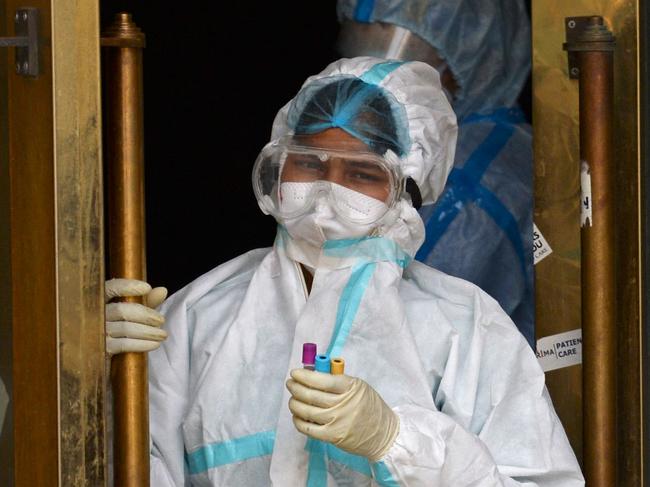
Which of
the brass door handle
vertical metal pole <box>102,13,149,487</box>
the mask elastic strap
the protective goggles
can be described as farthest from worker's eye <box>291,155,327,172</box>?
the brass door handle

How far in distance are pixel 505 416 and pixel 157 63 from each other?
1953 mm

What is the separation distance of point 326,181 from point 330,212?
62mm

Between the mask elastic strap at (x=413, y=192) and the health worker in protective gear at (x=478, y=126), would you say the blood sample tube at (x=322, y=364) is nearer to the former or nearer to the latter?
the mask elastic strap at (x=413, y=192)

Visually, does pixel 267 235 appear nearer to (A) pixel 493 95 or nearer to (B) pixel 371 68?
(A) pixel 493 95

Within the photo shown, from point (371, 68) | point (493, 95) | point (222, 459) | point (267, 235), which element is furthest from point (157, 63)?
point (222, 459)

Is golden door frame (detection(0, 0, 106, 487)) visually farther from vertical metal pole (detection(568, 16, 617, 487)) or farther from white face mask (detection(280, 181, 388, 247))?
vertical metal pole (detection(568, 16, 617, 487))

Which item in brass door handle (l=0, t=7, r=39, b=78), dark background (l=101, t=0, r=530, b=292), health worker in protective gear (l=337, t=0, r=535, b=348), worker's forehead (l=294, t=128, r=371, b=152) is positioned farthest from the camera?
dark background (l=101, t=0, r=530, b=292)

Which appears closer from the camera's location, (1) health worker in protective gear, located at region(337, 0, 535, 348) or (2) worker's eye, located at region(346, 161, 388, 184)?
(2) worker's eye, located at region(346, 161, 388, 184)

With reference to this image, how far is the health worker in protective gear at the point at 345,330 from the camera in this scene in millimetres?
2645

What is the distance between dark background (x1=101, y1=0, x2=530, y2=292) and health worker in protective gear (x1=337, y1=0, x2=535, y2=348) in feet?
1.14

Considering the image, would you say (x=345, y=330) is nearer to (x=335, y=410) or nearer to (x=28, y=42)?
(x=335, y=410)

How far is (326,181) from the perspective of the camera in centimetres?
271

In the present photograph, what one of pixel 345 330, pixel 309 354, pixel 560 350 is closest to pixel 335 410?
pixel 309 354

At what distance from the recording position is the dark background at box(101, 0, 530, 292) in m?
4.28
